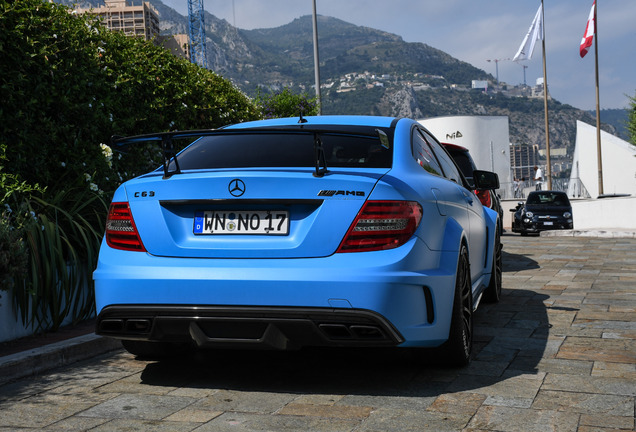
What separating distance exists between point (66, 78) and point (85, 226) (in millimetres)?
1460

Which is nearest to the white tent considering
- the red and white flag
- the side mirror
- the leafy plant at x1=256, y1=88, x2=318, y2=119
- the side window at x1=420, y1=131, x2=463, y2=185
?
the red and white flag

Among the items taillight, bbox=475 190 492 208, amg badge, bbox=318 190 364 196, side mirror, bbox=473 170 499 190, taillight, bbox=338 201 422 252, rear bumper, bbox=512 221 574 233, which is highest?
amg badge, bbox=318 190 364 196

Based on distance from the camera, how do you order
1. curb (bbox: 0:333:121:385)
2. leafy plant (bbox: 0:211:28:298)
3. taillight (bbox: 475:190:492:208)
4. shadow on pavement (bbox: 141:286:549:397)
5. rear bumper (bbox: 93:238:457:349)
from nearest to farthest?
rear bumper (bbox: 93:238:457:349) < shadow on pavement (bbox: 141:286:549:397) < curb (bbox: 0:333:121:385) < leafy plant (bbox: 0:211:28:298) < taillight (bbox: 475:190:492:208)

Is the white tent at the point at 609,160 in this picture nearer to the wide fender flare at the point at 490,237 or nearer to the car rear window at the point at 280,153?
the wide fender flare at the point at 490,237

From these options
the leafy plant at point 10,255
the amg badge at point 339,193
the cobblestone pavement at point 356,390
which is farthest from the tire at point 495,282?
the leafy plant at point 10,255

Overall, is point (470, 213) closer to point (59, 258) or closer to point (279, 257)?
point (279, 257)

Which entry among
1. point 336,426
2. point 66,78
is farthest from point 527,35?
point 336,426

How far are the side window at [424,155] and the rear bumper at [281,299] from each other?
88cm

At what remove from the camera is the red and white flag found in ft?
130

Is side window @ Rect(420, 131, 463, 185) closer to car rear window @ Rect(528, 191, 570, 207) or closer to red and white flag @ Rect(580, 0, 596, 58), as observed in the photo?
car rear window @ Rect(528, 191, 570, 207)

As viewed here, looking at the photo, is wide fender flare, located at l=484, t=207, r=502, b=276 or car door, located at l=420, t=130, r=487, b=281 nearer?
car door, located at l=420, t=130, r=487, b=281

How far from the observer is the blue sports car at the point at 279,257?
3.71m

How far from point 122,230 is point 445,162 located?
8.64 feet

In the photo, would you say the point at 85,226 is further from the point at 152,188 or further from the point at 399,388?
the point at 399,388
